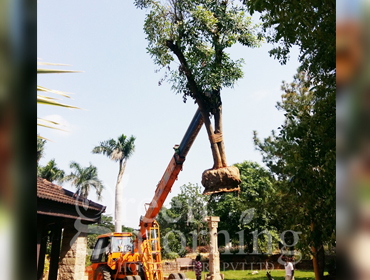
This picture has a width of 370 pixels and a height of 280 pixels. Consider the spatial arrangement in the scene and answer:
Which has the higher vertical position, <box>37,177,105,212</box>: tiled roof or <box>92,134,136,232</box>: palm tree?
<box>92,134,136,232</box>: palm tree

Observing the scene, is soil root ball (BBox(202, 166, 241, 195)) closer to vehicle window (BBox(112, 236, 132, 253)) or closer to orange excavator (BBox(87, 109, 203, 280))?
orange excavator (BBox(87, 109, 203, 280))

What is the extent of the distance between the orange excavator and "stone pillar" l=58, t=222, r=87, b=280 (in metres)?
1.11

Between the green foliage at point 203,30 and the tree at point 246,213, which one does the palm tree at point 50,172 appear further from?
the green foliage at point 203,30

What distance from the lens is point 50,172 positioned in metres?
29.0

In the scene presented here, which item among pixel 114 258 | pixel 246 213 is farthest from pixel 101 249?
pixel 246 213

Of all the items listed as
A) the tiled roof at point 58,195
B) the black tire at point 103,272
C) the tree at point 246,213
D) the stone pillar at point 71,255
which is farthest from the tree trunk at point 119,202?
the tiled roof at point 58,195

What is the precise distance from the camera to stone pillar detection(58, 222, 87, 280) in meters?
9.56

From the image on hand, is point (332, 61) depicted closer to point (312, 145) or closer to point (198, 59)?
point (312, 145)

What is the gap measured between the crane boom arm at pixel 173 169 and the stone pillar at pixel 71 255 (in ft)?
6.78

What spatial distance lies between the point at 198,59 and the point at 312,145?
26.8 ft

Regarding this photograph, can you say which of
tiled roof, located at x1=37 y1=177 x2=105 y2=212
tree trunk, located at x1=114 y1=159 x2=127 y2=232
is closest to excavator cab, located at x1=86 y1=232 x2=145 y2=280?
tiled roof, located at x1=37 y1=177 x2=105 y2=212

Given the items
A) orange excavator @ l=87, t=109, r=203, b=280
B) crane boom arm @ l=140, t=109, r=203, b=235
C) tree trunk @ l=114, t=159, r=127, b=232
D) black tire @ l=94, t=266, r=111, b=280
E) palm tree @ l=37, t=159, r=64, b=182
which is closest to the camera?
crane boom arm @ l=140, t=109, r=203, b=235

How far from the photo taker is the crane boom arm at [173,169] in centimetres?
877

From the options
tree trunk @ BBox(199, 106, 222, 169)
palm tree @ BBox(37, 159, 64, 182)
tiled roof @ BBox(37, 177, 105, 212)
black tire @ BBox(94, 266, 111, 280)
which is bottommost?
black tire @ BBox(94, 266, 111, 280)
